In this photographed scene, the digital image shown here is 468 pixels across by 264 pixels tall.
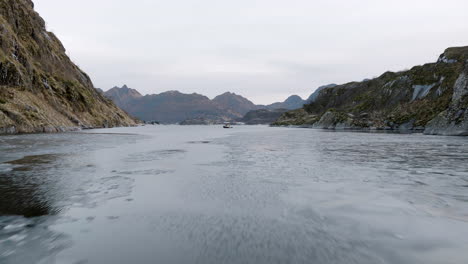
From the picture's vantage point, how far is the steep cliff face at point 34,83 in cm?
5869

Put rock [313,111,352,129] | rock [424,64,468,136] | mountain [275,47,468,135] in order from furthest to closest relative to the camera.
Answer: rock [313,111,352,129]
mountain [275,47,468,135]
rock [424,64,468,136]

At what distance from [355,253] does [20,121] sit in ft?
222

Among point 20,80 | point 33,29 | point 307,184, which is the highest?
point 33,29

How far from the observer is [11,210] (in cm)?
853

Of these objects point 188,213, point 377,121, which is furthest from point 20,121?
point 377,121

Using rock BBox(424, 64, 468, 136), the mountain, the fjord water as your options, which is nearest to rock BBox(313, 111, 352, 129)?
the mountain

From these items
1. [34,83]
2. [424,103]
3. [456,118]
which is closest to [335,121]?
[424,103]

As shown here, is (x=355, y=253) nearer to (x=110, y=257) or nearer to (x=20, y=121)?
(x=110, y=257)

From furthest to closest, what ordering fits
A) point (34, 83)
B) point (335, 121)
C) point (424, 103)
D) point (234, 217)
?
1. point (335, 121)
2. point (424, 103)
3. point (34, 83)
4. point (234, 217)

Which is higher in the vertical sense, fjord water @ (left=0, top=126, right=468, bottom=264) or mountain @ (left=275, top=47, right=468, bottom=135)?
mountain @ (left=275, top=47, right=468, bottom=135)

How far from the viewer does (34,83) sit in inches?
3095

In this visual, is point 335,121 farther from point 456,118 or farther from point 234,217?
point 234,217

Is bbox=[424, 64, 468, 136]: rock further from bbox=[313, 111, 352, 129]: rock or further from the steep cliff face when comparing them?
the steep cliff face

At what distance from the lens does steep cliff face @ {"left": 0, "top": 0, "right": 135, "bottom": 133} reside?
193 feet
